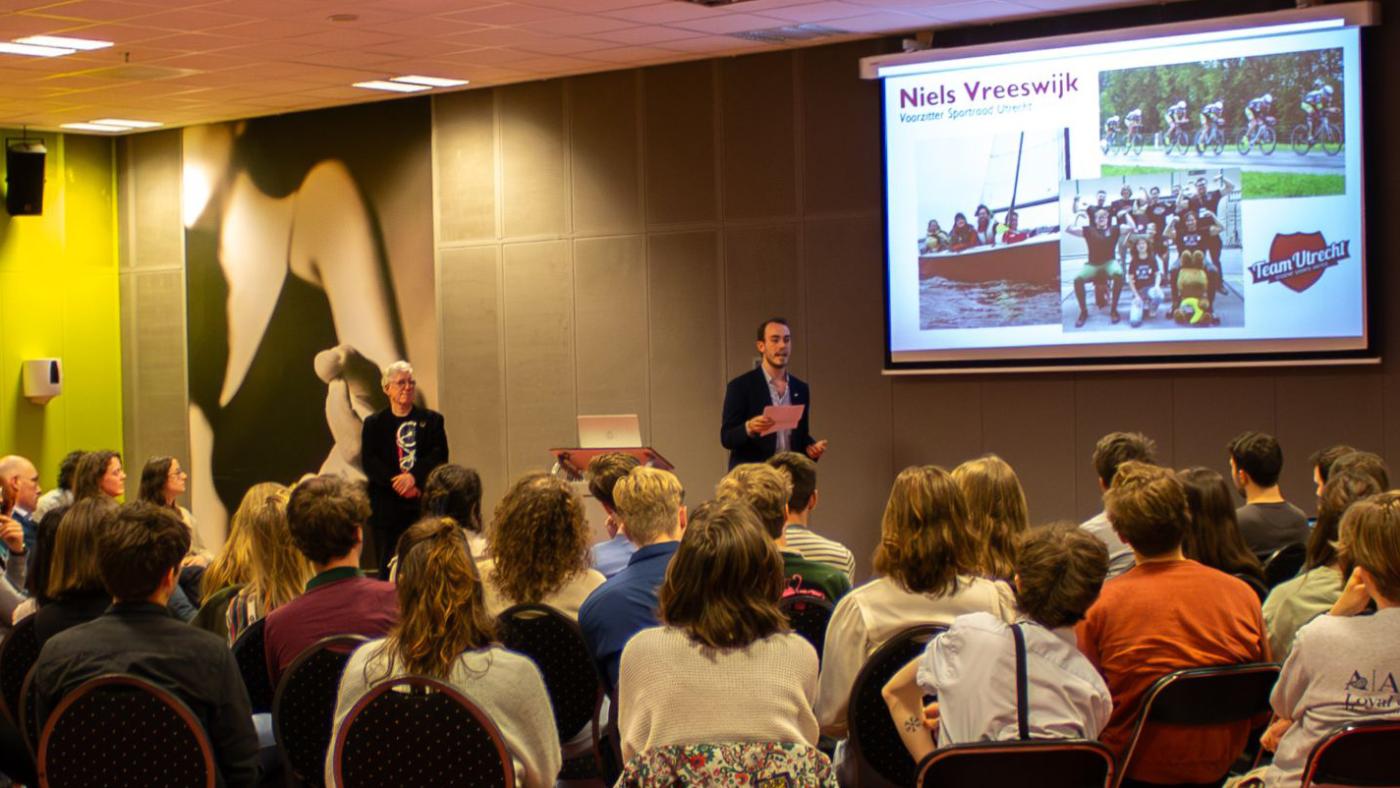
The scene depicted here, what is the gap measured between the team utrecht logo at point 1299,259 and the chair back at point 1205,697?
4.67m

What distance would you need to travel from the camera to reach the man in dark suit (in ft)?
25.4

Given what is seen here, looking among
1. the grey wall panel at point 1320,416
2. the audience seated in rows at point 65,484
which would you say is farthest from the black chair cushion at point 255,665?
the grey wall panel at point 1320,416

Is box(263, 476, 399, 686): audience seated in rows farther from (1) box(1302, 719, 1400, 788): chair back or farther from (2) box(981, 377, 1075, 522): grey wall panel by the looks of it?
Result: (2) box(981, 377, 1075, 522): grey wall panel

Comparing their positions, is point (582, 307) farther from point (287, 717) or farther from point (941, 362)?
point (287, 717)

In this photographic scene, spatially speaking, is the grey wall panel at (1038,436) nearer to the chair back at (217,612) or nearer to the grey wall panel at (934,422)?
the grey wall panel at (934,422)

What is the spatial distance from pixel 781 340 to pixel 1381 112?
3.21 meters

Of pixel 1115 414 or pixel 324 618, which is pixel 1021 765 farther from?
pixel 1115 414

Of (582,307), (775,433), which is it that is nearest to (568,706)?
(775,433)

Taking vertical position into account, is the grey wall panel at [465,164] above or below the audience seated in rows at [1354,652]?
above

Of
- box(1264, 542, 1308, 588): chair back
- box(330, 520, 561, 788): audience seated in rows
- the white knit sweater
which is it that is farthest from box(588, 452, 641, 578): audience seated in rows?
box(1264, 542, 1308, 588): chair back

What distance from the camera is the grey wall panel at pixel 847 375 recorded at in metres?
8.93

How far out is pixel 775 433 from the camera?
25.6 ft

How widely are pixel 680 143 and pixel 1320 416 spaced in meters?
4.31

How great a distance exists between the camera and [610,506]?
16.9ft
